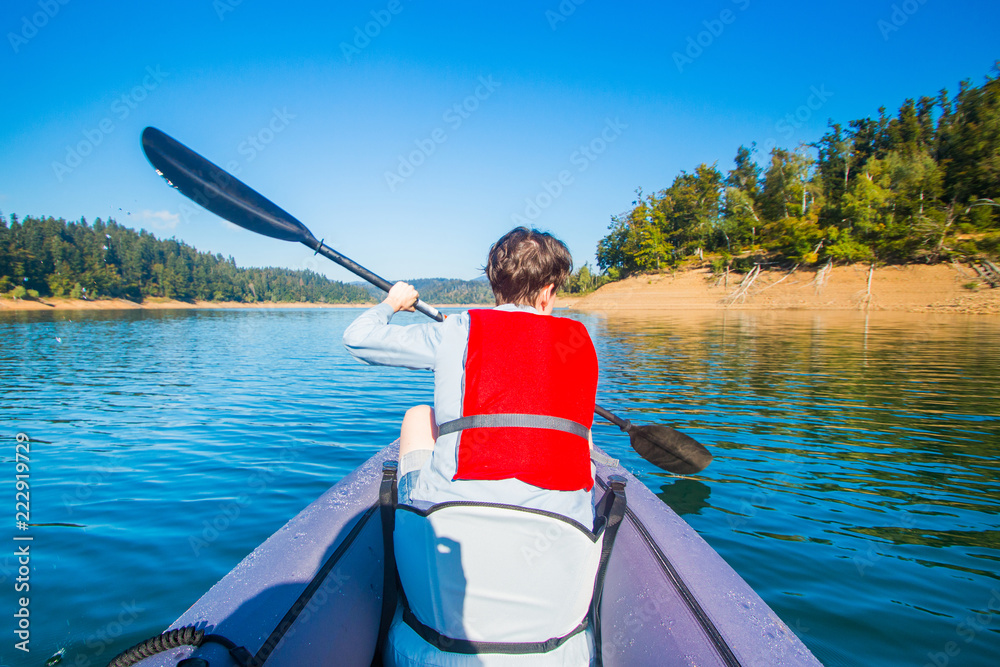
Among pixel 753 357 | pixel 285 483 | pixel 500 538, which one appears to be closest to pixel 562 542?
pixel 500 538

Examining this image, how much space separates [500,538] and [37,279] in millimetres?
93217

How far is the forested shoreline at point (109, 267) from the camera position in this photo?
224ft

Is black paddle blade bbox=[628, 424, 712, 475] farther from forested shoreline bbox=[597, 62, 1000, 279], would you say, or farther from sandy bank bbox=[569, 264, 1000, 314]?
forested shoreline bbox=[597, 62, 1000, 279]

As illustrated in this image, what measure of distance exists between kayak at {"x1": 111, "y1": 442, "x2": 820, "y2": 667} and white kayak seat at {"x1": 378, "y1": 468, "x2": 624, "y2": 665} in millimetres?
429

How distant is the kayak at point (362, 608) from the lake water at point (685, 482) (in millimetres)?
1025

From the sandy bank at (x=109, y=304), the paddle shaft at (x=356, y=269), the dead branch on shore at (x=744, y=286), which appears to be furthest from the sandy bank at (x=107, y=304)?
the paddle shaft at (x=356, y=269)

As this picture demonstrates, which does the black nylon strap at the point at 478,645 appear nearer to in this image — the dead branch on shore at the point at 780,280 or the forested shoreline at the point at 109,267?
the dead branch on shore at the point at 780,280

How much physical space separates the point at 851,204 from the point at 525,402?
47.0m

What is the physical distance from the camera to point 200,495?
4.44m

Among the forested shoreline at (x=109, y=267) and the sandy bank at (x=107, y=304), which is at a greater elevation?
the forested shoreline at (x=109, y=267)

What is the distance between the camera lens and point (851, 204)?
38.2 metres

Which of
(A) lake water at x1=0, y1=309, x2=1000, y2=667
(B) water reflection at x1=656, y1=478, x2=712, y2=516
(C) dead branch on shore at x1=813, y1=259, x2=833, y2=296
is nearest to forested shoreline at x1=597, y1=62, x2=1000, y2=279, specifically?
(C) dead branch on shore at x1=813, y1=259, x2=833, y2=296

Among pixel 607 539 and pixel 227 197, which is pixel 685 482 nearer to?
pixel 607 539

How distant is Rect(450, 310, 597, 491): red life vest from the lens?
4.63 ft
